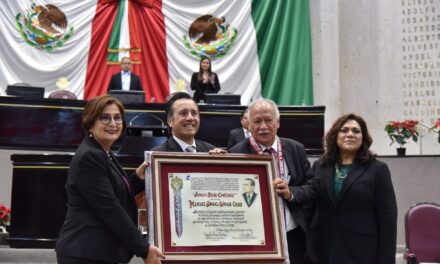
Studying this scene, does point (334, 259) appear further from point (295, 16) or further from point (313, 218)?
point (295, 16)

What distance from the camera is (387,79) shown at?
11.2 meters

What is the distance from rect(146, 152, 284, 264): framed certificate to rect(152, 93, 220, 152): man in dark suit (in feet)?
0.79

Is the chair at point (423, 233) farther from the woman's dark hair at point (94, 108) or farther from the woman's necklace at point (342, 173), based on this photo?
the woman's dark hair at point (94, 108)

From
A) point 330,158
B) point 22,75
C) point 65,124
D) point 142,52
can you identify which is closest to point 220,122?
point 65,124

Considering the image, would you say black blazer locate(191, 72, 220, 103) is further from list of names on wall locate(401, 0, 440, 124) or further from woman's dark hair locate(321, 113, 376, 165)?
woman's dark hair locate(321, 113, 376, 165)

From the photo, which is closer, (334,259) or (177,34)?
(334,259)

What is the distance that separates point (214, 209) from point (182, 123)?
1.64 ft

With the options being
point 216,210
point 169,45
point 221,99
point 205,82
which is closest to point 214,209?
point 216,210

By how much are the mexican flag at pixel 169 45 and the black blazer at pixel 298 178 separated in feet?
24.8

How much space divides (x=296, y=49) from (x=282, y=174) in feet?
26.4

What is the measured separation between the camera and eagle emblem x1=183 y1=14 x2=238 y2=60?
459 inches

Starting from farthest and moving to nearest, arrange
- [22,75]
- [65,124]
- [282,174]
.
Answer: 1. [22,75]
2. [65,124]
3. [282,174]

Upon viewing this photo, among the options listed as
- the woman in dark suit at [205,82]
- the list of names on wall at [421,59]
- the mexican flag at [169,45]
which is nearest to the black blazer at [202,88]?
the woman in dark suit at [205,82]

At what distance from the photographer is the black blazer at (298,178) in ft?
11.5
